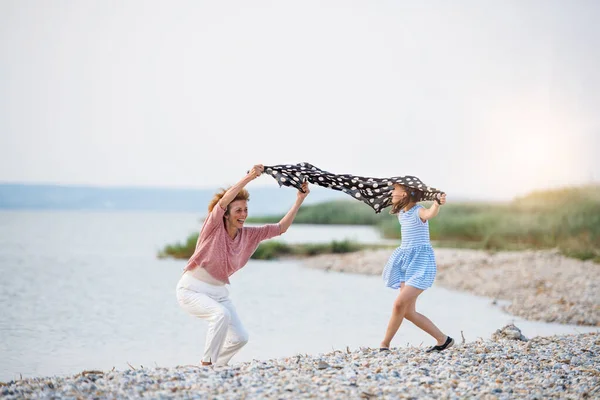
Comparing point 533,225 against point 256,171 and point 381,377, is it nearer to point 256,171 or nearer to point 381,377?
point 256,171

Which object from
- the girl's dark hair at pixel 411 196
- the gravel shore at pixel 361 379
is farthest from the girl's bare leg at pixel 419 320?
the girl's dark hair at pixel 411 196

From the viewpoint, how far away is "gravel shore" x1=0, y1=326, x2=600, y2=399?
→ 4.52m

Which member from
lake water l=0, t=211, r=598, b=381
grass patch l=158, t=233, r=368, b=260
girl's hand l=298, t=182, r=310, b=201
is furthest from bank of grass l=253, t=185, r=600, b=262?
girl's hand l=298, t=182, r=310, b=201

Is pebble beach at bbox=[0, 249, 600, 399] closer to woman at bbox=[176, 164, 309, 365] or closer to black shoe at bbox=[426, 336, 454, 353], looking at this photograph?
black shoe at bbox=[426, 336, 454, 353]

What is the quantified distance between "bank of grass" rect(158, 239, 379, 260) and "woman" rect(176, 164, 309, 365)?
42.4 ft

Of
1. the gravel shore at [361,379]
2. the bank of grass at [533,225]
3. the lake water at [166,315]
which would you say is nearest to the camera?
the gravel shore at [361,379]

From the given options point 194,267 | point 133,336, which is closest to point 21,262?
point 133,336

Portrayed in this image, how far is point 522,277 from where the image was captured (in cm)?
1333

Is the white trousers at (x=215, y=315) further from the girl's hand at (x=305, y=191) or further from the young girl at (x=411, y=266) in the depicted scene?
the young girl at (x=411, y=266)

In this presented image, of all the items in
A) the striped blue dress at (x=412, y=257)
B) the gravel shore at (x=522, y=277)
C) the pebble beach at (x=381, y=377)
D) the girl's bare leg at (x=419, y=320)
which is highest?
the striped blue dress at (x=412, y=257)

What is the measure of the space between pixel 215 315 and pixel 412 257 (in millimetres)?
1643

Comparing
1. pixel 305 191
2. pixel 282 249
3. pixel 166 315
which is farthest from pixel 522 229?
pixel 305 191

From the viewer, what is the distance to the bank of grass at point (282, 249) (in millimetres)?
18719

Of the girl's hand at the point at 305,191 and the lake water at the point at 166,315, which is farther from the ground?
the girl's hand at the point at 305,191
